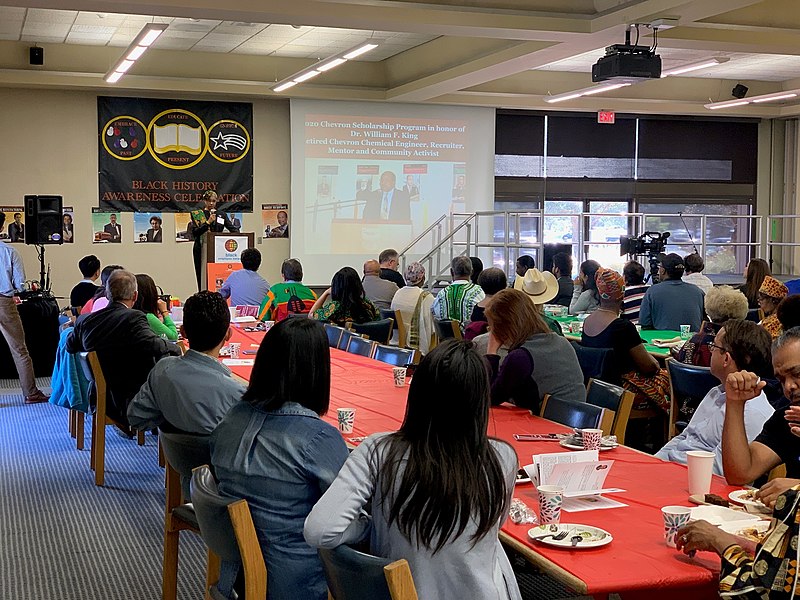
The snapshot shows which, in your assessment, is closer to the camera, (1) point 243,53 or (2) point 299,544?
(2) point 299,544

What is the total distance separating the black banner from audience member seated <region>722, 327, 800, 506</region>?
10926mm

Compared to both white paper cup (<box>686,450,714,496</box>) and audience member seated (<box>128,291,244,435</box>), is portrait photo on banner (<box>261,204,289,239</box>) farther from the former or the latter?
white paper cup (<box>686,450,714,496</box>)

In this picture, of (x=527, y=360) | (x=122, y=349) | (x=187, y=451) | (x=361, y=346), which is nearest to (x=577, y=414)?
(x=527, y=360)

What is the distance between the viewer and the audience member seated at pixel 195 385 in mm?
4035

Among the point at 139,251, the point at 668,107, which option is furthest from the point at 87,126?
the point at 668,107

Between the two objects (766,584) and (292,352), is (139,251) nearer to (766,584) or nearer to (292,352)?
(292,352)

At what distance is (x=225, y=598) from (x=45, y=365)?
8.70m

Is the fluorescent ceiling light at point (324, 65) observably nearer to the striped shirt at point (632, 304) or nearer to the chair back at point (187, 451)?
the striped shirt at point (632, 304)

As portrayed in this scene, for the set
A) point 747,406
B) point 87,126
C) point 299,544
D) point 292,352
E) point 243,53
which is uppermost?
point 243,53

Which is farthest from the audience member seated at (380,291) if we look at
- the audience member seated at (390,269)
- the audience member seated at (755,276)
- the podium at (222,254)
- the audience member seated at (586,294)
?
the audience member seated at (755,276)

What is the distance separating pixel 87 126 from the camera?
1277cm

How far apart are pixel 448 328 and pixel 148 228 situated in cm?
647

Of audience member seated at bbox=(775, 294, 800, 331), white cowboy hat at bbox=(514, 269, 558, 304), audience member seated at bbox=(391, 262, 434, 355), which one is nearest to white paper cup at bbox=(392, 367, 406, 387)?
audience member seated at bbox=(775, 294, 800, 331)

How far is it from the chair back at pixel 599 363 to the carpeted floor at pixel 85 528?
6.26 ft
